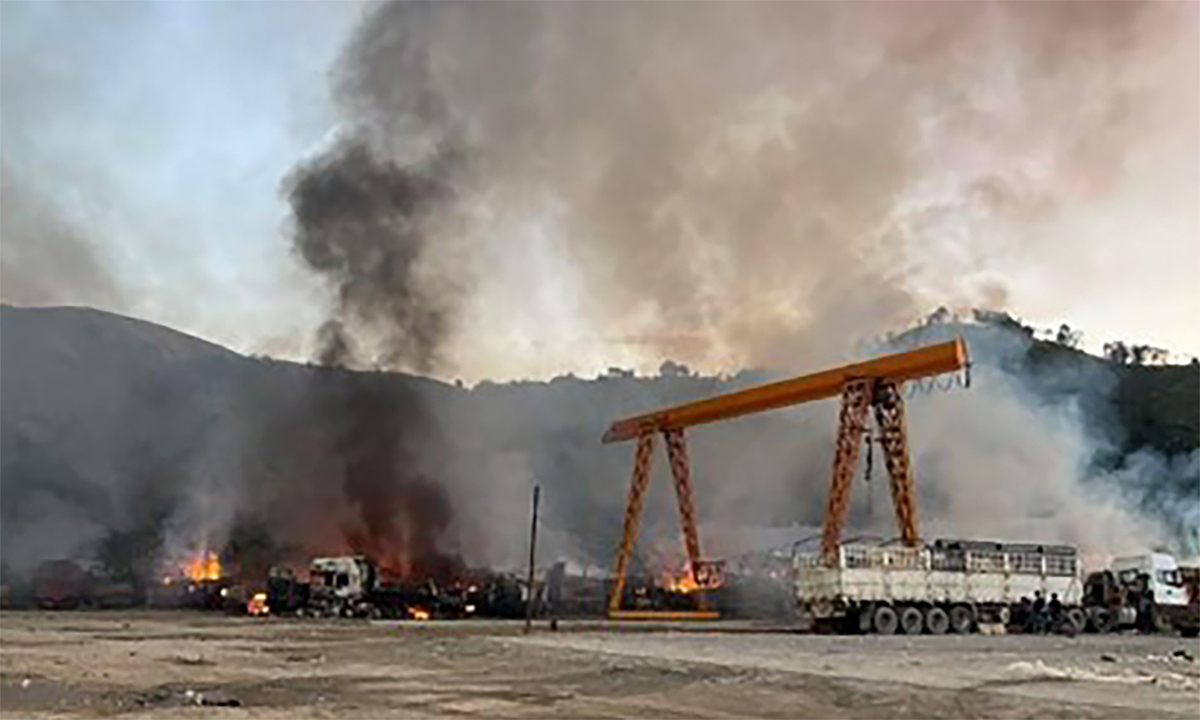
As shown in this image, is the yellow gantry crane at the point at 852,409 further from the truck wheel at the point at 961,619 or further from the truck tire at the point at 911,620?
the truck wheel at the point at 961,619

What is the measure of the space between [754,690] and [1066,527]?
55.7 metres

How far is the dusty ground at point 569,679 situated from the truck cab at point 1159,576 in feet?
49.8

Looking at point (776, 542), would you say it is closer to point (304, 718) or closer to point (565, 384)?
point (565, 384)

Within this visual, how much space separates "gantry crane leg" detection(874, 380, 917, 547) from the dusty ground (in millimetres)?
18497

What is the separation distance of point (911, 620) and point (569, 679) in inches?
957

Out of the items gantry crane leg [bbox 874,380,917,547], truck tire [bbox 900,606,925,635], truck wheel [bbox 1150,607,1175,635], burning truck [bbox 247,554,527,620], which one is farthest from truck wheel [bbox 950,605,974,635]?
burning truck [bbox 247,554,527,620]

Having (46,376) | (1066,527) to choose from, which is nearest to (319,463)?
(46,376)

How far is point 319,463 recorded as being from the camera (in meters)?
72.7

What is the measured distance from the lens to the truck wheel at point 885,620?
37.5 meters

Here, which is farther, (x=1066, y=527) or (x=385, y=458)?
(x=385, y=458)

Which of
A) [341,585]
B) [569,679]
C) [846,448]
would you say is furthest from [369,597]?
[569,679]

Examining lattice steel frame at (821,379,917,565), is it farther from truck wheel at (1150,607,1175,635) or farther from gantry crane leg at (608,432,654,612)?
gantry crane leg at (608,432,654,612)

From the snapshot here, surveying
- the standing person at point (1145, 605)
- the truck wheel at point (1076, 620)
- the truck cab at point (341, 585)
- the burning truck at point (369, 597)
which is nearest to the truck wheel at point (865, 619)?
the truck wheel at point (1076, 620)

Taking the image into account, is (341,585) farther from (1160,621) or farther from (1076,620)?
(1160,621)
